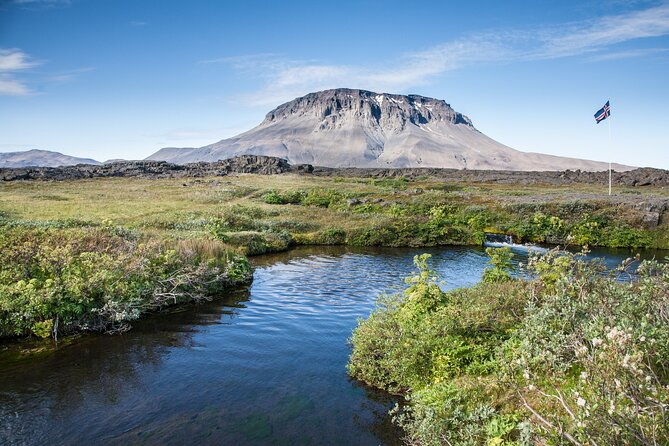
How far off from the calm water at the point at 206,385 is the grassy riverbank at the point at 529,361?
4.95ft

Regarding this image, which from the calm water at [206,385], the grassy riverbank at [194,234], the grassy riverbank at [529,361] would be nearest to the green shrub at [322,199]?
the grassy riverbank at [194,234]

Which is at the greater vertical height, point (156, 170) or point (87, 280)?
point (156, 170)

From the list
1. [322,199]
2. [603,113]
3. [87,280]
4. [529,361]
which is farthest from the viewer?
[322,199]

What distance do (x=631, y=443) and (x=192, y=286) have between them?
18.9 metres

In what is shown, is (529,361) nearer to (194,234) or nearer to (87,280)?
(87,280)

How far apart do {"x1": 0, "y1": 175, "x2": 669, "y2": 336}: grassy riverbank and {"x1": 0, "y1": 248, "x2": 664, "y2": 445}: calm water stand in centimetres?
142

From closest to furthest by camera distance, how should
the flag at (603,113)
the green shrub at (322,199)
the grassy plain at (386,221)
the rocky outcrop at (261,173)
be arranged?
the grassy plain at (386,221), the flag at (603,113), the green shrub at (322,199), the rocky outcrop at (261,173)

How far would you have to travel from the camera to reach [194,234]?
31406 millimetres

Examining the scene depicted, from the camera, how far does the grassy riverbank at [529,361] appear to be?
5.88m

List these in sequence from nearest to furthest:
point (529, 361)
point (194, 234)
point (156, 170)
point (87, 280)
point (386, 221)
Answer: point (529, 361)
point (87, 280)
point (194, 234)
point (386, 221)
point (156, 170)

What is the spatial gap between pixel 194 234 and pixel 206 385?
19.3m

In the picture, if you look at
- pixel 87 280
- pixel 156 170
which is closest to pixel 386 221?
pixel 87 280

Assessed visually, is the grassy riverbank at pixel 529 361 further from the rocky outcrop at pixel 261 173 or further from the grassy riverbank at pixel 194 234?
the rocky outcrop at pixel 261 173

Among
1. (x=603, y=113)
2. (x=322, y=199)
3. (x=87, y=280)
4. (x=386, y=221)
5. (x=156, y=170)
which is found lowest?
(x=386, y=221)
